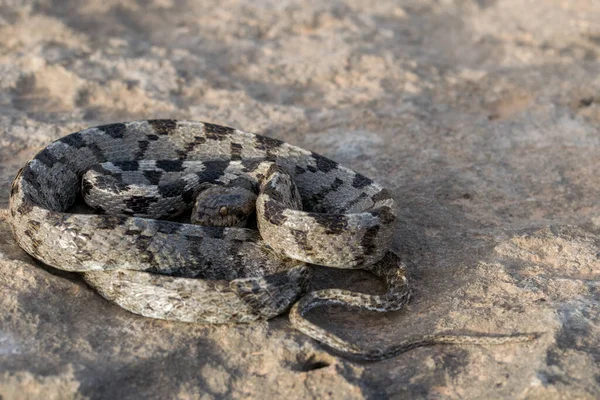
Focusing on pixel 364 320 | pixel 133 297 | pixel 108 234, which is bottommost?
pixel 364 320

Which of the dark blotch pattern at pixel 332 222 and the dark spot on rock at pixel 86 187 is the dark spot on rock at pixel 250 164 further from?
the dark spot on rock at pixel 86 187

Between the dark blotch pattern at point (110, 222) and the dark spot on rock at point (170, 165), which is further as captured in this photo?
the dark spot on rock at point (170, 165)

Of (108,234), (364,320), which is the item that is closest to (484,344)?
(364,320)

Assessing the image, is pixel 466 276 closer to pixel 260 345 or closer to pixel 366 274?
pixel 366 274

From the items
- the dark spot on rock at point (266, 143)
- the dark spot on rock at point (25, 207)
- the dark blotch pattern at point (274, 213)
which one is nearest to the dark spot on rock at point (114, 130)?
the dark spot on rock at point (266, 143)

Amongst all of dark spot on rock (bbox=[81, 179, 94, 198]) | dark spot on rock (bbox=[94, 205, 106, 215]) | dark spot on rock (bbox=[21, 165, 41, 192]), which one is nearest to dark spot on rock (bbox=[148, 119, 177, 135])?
dark spot on rock (bbox=[81, 179, 94, 198])

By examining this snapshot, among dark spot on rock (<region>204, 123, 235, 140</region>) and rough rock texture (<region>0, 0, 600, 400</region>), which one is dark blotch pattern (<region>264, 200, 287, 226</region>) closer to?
rough rock texture (<region>0, 0, 600, 400</region>)

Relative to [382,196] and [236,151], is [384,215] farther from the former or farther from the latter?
[236,151]
